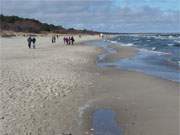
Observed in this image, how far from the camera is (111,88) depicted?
52.1ft

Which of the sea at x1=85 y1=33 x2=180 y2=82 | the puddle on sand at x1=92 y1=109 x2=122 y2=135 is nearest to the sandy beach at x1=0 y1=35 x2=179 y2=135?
the puddle on sand at x1=92 y1=109 x2=122 y2=135

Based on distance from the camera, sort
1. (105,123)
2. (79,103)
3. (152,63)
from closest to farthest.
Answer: (105,123) → (79,103) → (152,63)

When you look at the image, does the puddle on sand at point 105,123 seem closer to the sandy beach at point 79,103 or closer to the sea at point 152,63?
the sandy beach at point 79,103

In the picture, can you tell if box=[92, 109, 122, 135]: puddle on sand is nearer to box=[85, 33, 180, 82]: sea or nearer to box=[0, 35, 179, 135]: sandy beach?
box=[0, 35, 179, 135]: sandy beach

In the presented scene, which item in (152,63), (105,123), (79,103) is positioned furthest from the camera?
(152,63)

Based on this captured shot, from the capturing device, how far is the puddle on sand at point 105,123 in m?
9.15

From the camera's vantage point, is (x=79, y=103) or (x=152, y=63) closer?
(x=79, y=103)

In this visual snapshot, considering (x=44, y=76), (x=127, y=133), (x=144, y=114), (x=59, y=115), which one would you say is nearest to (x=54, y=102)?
(x=59, y=115)

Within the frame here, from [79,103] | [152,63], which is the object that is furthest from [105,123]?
[152,63]

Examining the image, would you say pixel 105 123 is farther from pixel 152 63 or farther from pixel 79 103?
pixel 152 63

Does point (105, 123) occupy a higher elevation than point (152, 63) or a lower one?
higher

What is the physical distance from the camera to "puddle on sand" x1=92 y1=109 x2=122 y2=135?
9152mm

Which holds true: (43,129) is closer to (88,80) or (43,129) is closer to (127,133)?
(127,133)

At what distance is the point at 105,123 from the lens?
32.8 feet
